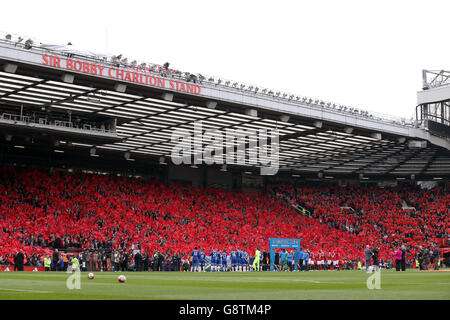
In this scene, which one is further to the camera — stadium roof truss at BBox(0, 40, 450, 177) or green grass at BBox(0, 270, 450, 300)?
stadium roof truss at BBox(0, 40, 450, 177)

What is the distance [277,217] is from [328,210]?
7064mm

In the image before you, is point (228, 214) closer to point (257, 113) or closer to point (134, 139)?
point (134, 139)

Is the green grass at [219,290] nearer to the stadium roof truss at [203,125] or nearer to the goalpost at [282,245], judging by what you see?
the stadium roof truss at [203,125]

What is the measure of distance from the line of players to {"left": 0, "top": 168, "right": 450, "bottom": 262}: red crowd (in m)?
2.74

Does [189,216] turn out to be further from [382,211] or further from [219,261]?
[382,211]

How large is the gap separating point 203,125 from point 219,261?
30.5ft

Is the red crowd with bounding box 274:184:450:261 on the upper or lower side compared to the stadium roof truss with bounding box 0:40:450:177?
lower

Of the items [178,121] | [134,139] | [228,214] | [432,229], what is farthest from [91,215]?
[432,229]

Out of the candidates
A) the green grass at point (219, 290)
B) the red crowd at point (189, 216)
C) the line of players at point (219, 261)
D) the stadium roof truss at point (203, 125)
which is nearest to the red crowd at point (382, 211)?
the red crowd at point (189, 216)

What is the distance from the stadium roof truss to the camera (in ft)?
106

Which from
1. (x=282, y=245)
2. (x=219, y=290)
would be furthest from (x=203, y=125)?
(x=219, y=290)

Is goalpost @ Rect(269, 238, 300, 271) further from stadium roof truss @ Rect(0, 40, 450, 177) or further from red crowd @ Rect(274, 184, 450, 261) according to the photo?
red crowd @ Rect(274, 184, 450, 261)

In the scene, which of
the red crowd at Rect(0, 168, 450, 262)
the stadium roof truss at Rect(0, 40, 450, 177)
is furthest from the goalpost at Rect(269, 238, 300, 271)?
the stadium roof truss at Rect(0, 40, 450, 177)
